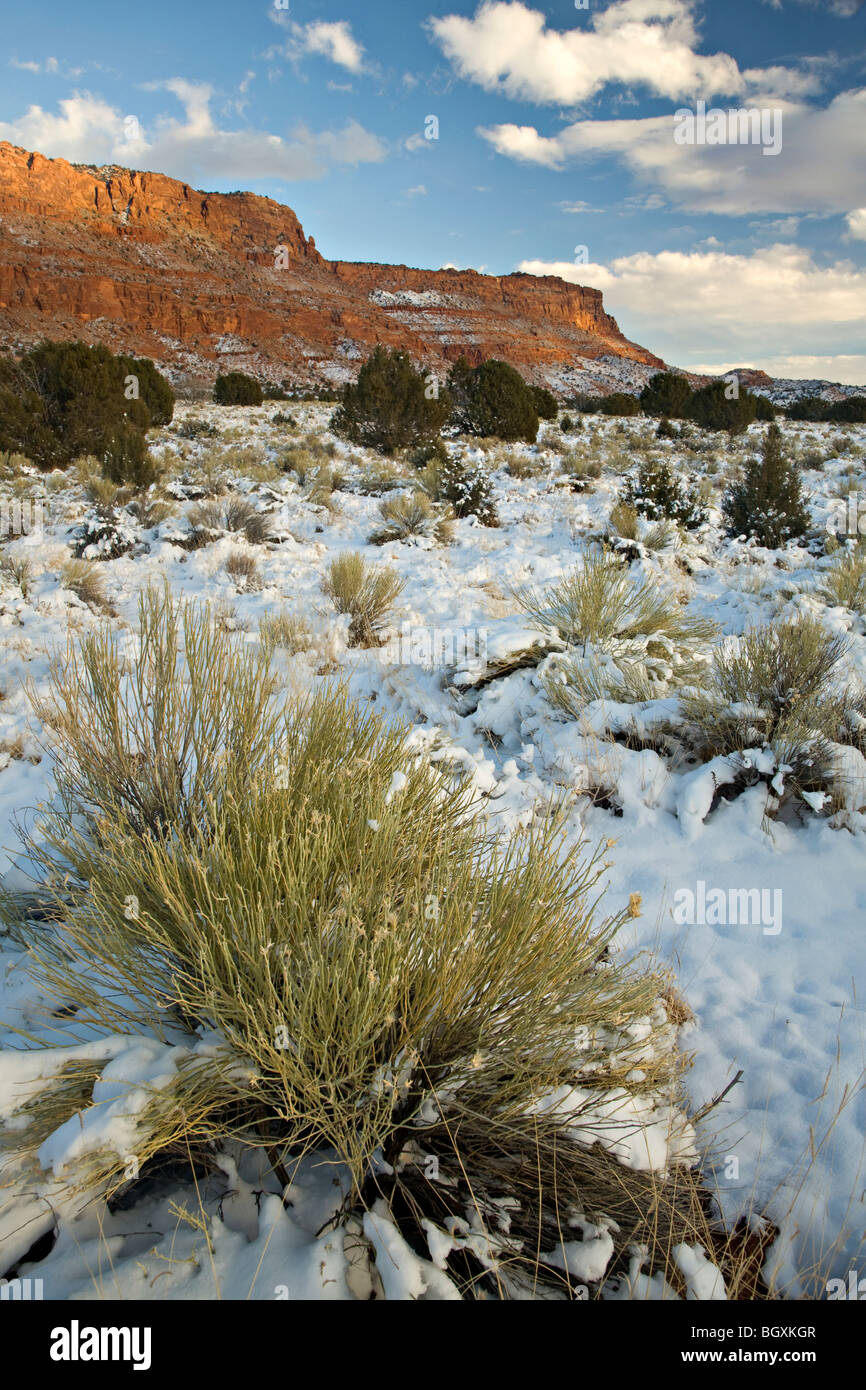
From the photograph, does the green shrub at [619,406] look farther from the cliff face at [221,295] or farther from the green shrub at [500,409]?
the cliff face at [221,295]

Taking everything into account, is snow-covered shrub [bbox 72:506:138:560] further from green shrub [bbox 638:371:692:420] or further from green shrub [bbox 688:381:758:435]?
green shrub [bbox 638:371:692:420]

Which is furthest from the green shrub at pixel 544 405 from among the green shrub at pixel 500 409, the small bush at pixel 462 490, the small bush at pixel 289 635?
the small bush at pixel 289 635

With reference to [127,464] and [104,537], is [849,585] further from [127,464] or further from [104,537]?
[127,464]

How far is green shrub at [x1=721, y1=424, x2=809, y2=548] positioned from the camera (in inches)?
327

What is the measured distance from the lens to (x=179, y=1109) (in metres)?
1.23

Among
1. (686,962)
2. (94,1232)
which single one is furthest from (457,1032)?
(686,962)

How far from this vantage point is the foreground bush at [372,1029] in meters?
1.25

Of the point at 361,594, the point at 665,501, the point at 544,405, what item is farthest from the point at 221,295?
the point at 361,594

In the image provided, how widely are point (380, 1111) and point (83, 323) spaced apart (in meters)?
60.5

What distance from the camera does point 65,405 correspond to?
12094mm

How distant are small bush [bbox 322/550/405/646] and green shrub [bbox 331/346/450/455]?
961 centimetres

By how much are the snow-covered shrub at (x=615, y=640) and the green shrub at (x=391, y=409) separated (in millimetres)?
10842

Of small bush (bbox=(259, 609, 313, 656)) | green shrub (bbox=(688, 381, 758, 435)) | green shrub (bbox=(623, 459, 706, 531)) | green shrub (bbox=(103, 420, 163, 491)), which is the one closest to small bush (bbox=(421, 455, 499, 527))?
green shrub (bbox=(623, 459, 706, 531))
